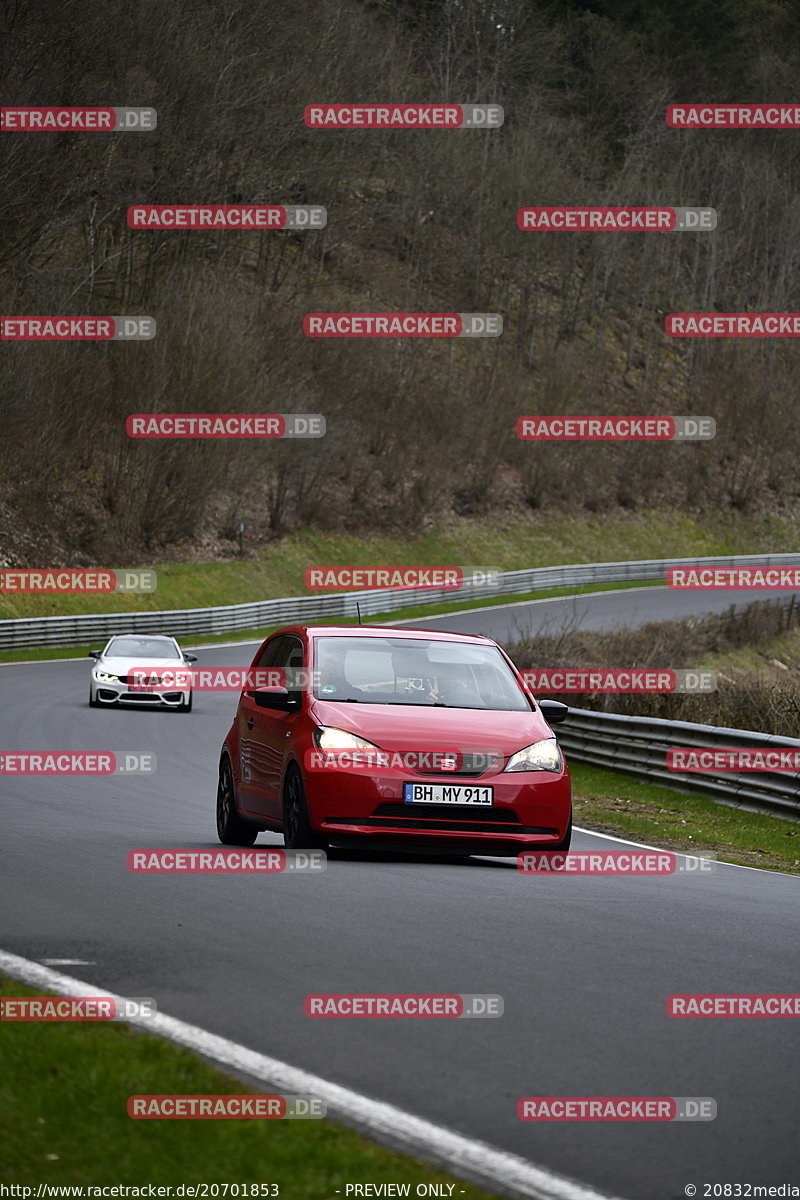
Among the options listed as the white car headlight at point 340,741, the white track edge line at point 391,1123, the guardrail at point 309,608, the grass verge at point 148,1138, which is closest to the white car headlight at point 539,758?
the white car headlight at point 340,741

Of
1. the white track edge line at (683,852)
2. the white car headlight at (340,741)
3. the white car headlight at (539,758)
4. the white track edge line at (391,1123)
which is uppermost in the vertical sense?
the white car headlight at (340,741)

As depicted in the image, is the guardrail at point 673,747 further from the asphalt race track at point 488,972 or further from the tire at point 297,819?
the tire at point 297,819

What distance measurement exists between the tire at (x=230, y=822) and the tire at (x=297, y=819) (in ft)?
4.37

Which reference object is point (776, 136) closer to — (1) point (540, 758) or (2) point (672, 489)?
(2) point (672, 489)

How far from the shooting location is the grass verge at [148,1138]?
4.24 meters

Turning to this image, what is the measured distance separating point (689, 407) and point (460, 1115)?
85.3m

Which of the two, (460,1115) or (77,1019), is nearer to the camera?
(460,1115)

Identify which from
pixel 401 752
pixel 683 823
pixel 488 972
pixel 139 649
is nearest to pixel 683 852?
pixel 683 823

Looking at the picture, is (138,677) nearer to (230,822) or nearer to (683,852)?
(683,852)

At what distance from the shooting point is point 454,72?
85.2 meters

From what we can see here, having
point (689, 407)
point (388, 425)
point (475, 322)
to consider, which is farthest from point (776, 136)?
point (388, 425)

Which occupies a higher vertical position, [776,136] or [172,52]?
[776,136]

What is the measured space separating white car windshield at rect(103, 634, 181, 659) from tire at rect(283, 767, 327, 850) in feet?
67.4

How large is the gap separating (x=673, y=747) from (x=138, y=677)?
12.9 meters
